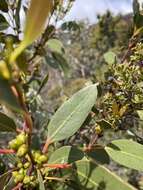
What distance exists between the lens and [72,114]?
3.75 feet

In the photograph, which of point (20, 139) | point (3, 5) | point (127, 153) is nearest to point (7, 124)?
point (20, 139)

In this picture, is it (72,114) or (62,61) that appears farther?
(62,61)

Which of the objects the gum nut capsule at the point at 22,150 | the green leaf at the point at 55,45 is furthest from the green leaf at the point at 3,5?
the gum nut capsule at the point at 22,150

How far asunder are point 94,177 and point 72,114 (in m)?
0.17

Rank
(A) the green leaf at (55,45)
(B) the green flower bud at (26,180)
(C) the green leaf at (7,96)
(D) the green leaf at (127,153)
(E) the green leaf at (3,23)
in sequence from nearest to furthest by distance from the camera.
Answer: (C) the green leaf at (7,96), (B) the green flower bud at (26,180), (D) the green leaf at (127,153), (E) the green leaf at (3,23), (A) the green leaf at (55,45)

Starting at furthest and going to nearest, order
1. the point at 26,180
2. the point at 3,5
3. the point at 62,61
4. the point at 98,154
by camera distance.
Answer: the point at 62,61 → the point at 3,5 → the point at 98,154 → the point at 26,180

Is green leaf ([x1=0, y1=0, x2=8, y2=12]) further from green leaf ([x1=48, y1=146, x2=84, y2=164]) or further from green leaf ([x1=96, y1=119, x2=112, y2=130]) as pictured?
green leaf ([x1=48, y1=146, x2=84, y2=164])

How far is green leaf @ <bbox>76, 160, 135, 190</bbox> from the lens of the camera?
0.99m

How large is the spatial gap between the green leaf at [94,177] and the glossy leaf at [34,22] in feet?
1.55

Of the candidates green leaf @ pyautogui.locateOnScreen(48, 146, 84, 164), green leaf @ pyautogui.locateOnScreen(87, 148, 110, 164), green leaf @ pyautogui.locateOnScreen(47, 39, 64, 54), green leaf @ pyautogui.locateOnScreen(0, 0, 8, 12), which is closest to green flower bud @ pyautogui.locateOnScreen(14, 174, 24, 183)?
green leaf @ pyautogui.locateOnScreen(48, 146, 84, 164)

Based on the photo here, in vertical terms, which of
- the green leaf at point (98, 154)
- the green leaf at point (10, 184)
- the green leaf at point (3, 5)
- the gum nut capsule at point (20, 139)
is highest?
the green leaf at point (3, 5)

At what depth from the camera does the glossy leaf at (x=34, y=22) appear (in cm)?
58

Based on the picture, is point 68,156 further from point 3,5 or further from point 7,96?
point 3,5

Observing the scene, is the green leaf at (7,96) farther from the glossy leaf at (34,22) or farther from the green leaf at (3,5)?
the green leaf at (3,5)
